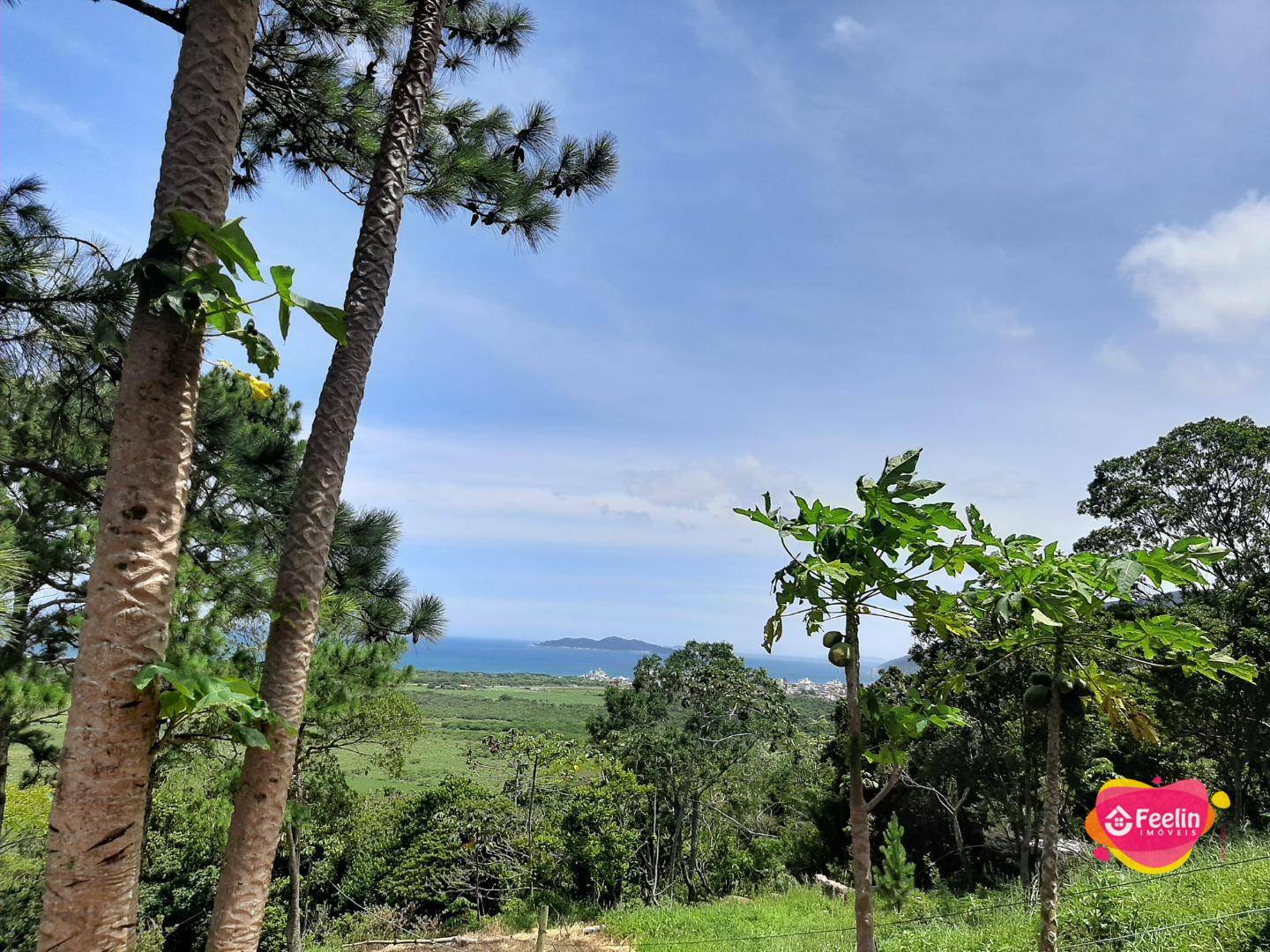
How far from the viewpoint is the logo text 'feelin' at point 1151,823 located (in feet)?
9.42

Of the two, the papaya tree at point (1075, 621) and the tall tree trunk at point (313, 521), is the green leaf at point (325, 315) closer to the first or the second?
the tall tree trunk at point (313, 521)

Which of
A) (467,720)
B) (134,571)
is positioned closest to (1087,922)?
(134,571)

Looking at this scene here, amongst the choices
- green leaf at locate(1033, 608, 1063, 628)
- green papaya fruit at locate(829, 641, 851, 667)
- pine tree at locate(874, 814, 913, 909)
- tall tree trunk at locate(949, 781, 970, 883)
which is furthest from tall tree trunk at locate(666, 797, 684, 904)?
green leaf at locate(1033, 608, 1063, 628)

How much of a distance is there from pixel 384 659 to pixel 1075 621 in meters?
5.46

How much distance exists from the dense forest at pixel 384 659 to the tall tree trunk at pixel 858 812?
19mm

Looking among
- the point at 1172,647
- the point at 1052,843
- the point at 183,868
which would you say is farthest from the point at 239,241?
the point at 183,868

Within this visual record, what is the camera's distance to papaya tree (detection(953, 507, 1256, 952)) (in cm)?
171

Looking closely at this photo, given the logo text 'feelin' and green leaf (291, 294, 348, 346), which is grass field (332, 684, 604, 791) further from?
green leaf (291, 294, 348, 346)

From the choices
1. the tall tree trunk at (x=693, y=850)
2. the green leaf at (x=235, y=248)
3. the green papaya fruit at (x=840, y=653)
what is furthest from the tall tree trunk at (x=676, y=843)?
the green leaf at (x=235, y=248)

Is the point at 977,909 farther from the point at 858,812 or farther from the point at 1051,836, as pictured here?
the point at 858,812

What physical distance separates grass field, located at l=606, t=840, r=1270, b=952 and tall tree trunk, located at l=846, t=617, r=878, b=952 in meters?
3.16

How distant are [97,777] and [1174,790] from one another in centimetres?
395

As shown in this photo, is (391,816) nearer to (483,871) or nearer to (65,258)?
(483,871)

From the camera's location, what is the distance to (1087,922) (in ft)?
14.7
